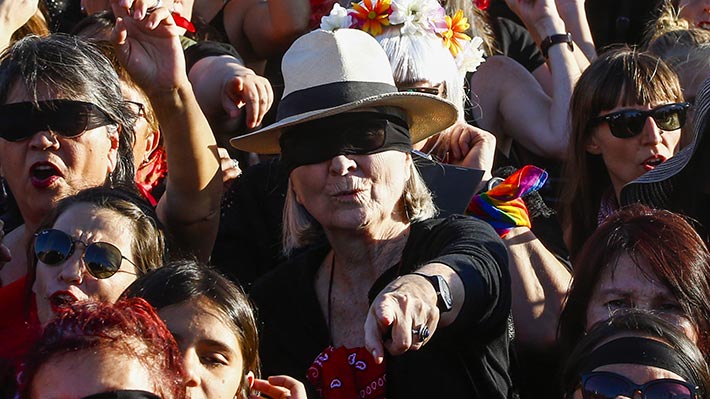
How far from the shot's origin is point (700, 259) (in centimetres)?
321

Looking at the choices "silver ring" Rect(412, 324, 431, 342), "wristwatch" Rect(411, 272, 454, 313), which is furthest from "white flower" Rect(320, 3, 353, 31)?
"silver ring" Rect(412, 324, 431, 342)

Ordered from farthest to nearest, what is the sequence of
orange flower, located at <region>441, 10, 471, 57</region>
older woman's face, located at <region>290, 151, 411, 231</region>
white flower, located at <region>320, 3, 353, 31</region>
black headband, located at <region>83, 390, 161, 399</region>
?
1. orange flower, located at <region>441, 10, 471, 57</region>
2. white flower, located at <region>320, 3, 353, 31</region>
3. older woman's face, located at <region>290, 151, 411, 231</region>
4. black headband, located at <region>83, 390, 161, 399</region>

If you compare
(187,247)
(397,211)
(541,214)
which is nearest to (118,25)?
(187,247)

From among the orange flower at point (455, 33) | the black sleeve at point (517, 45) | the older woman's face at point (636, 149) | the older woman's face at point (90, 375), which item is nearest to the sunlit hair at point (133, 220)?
the older woman's face at point (90, 375)

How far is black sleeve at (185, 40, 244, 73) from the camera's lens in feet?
15.5

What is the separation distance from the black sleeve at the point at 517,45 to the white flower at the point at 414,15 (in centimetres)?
100

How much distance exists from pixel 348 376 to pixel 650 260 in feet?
2.67

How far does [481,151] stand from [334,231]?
2.67 ft

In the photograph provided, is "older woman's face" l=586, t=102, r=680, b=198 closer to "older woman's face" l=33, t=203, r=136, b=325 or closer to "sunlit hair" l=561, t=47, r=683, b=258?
"sunlit hair" l=561, t=47, r=683, b=258

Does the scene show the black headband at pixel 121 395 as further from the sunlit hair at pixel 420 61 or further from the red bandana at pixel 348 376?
the sunlit hair at pixel 420 61

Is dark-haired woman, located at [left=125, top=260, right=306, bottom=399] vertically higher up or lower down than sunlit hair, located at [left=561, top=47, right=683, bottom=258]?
higher up

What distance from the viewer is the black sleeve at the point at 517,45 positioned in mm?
5441

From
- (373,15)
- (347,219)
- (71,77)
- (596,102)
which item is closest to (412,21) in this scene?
(373,15)

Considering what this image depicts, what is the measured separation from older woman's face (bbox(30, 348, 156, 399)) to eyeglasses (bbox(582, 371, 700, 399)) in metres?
0.91
